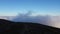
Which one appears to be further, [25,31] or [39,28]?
[39,28]

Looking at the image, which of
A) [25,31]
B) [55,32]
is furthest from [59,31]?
[25,31]

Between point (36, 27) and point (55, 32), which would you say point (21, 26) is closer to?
point (36, 27)

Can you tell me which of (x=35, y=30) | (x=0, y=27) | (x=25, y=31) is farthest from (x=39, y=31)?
(x=0, y=27)

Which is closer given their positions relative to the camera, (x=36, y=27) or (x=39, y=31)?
(x=39, y=31)

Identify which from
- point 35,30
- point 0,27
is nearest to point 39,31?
point 35,30

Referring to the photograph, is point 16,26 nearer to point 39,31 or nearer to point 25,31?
point 25,31

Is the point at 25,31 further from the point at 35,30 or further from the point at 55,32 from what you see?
the point at 55,32

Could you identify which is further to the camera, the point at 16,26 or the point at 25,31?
the point at 16,26
